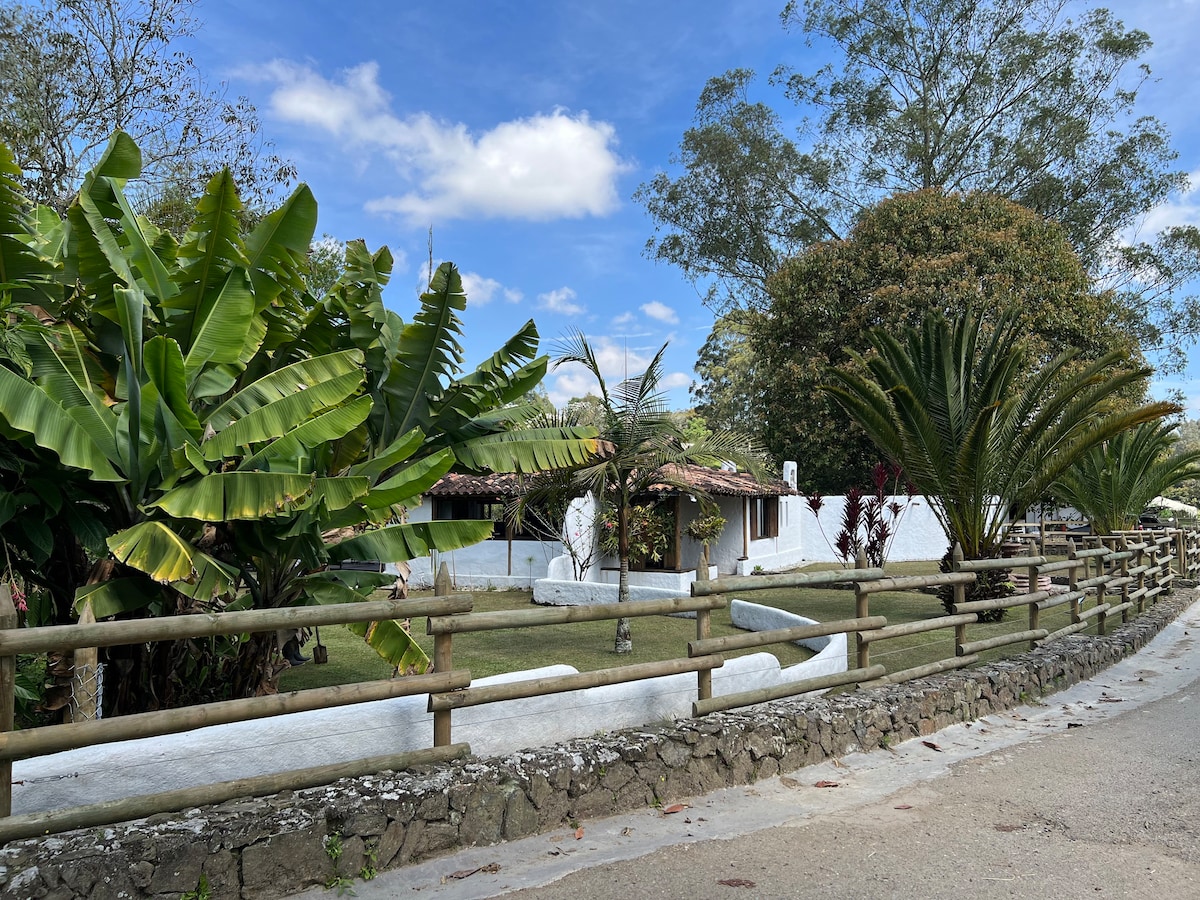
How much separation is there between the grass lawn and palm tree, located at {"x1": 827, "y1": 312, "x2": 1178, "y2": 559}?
6.38 feet

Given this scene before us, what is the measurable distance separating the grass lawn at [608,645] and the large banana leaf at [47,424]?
365 centimetres

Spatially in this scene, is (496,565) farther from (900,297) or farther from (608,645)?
(900,297)

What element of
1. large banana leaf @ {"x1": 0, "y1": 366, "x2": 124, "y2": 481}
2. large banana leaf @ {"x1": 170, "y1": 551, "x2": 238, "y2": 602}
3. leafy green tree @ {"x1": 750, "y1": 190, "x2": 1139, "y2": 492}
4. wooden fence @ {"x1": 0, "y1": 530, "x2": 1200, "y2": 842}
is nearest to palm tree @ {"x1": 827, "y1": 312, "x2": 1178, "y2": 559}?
wooden fence @ {"x1": 0, "y1": 530, "x2": 1200, "y2": 842}

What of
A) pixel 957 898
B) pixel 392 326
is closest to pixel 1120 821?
pixel 957 898

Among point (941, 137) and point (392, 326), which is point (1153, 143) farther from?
point (392, 326)

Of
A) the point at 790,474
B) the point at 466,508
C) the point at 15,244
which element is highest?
the point at 15,244

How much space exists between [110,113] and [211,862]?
771 inches

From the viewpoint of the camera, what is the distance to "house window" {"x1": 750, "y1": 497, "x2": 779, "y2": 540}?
23000 millimetres

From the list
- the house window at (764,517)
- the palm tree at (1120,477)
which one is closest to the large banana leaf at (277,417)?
the palm tree at (1120,477)

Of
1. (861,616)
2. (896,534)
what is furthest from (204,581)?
(896,534)

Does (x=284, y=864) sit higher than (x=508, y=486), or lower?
lower

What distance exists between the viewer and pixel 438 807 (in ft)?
15.1

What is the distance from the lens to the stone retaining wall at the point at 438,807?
12.3ft

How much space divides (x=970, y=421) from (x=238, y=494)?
10274mm
